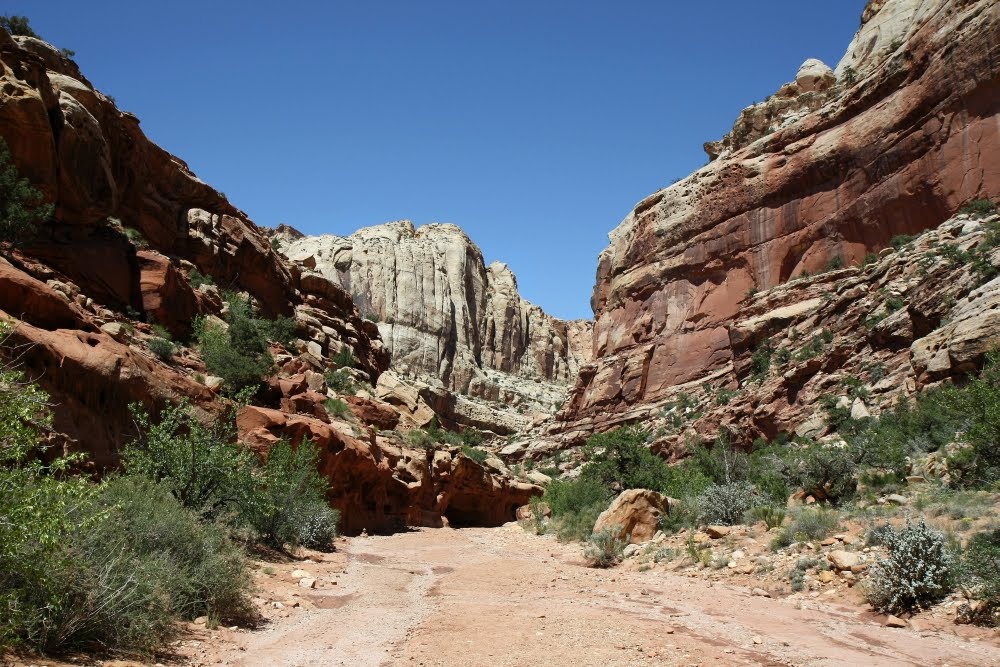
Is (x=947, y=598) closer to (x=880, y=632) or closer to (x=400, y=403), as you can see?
(x=880, y=632)

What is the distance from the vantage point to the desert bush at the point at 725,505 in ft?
47.0

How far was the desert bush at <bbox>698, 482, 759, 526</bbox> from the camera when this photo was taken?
14.3 metres

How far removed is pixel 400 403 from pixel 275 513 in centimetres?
1970

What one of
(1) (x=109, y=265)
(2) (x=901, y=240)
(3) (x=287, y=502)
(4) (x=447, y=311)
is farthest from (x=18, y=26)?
(4) (x=447, y=311)

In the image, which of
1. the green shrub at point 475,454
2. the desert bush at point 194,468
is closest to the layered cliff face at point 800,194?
the green shrub at point 475,454

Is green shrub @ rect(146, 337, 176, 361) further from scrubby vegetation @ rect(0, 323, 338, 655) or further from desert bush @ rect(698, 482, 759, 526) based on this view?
desert bush @ rect(698, 482, 759, 526)

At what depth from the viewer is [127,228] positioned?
2400 cm

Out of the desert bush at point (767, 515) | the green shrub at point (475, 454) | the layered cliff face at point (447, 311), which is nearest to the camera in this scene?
the desert bush at point (767, 515)

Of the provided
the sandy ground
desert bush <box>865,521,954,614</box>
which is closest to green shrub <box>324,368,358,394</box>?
the sandy ground

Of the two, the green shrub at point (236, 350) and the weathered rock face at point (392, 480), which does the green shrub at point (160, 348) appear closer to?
the green shrub at point (236, 350)

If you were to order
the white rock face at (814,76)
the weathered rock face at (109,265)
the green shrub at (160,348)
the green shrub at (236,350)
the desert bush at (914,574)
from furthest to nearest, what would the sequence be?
1. the white rock face at (814,76)
2. the green shrub at (236,350)
3. the green shrub at (160,348)
4. the weathered rock face at (109,265)
5. the desert bush at (914,574)

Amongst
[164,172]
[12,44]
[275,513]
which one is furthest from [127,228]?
[275,513]

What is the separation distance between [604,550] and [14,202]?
55.6ft

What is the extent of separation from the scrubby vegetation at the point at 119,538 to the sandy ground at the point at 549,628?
1.19ft
